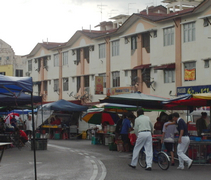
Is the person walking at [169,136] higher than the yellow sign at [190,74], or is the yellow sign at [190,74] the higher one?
the yellow sign at [190,74]

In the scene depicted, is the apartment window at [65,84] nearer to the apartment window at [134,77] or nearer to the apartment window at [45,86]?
the apartment window at [45,86]

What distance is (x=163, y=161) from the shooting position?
1320 centimetres

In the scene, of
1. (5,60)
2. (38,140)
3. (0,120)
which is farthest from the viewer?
(5,60)

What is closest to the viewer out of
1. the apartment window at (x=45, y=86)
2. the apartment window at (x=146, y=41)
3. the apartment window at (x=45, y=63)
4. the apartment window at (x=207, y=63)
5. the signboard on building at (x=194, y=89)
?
the signboard on building at (x=194, y=89)

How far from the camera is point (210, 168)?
546 inches

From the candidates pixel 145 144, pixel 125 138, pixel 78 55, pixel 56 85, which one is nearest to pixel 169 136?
pixel 145 144

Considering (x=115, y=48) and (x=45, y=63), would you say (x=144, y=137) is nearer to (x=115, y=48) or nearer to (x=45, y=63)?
(x=115, y=48)

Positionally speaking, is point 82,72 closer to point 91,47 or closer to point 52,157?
point 91,47

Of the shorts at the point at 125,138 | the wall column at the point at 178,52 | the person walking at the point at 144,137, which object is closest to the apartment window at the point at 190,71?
the wall column at the point at 178,52

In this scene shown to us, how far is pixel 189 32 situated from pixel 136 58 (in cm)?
659

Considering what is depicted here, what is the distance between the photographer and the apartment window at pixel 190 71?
33250 millimetres

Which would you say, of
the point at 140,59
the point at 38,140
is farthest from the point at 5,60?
the point at 38,140

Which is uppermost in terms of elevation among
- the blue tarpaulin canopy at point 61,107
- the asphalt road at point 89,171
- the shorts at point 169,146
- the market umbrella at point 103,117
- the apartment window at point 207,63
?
the apartment window at point 207,63

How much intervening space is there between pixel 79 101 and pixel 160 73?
11760 mm
